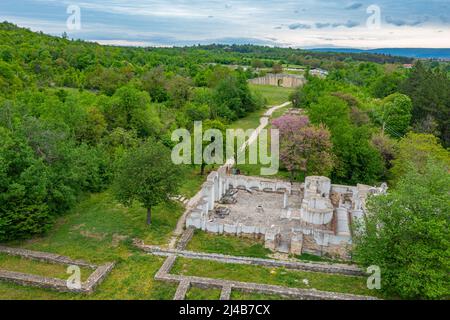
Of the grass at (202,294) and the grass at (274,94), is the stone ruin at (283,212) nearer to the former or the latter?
the grass at (202,294)

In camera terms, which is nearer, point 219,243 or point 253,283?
point 253,283

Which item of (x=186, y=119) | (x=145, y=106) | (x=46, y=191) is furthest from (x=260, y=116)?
(x=46, y=191)

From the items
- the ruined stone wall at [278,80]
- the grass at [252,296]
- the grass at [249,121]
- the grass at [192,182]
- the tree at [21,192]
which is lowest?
the grass at [252,296]

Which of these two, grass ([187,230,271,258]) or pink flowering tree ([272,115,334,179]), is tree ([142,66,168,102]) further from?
grass ([187,230,271,258])

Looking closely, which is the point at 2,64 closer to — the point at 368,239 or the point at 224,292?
the point at 224,292
